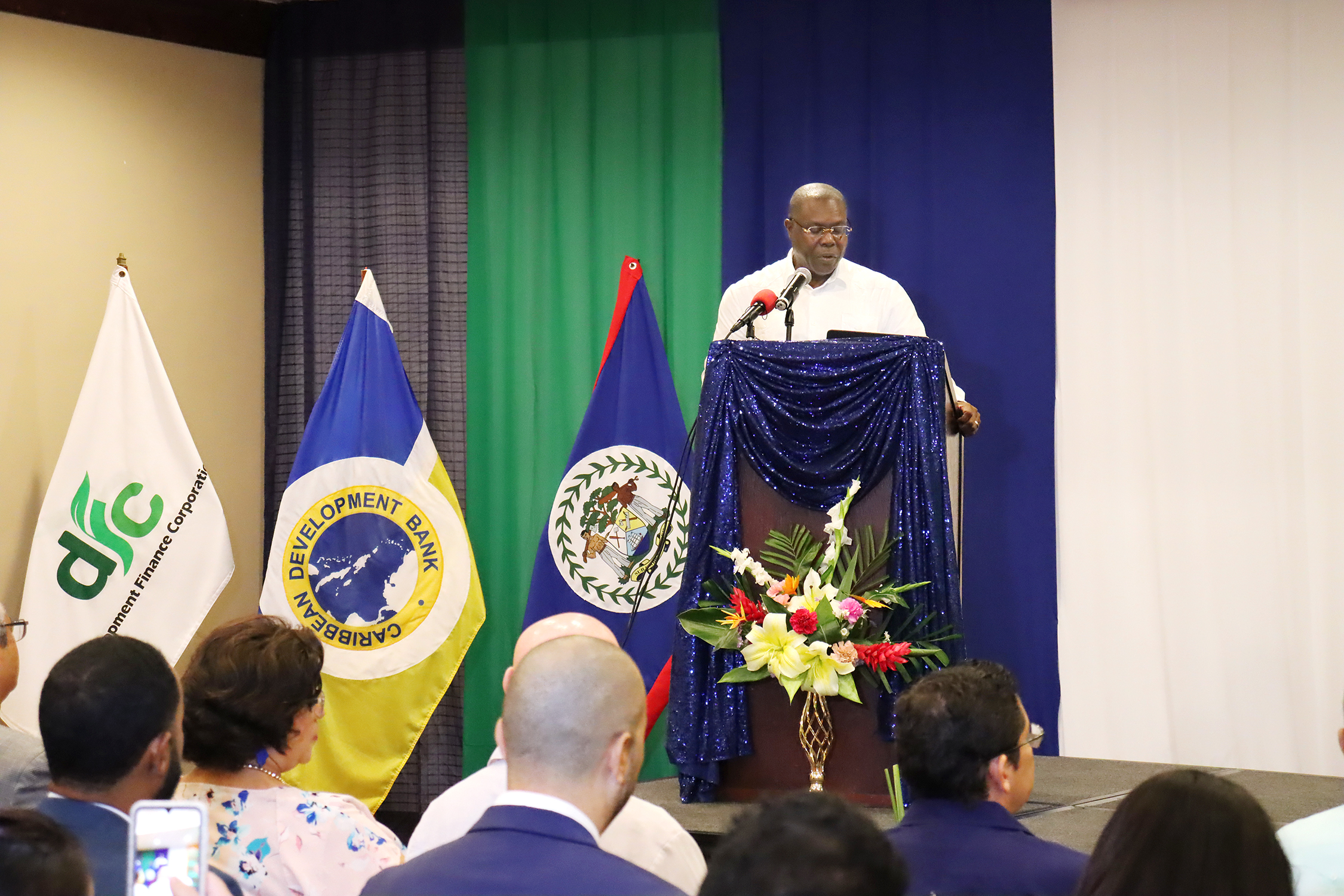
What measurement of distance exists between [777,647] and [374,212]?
3.12 m

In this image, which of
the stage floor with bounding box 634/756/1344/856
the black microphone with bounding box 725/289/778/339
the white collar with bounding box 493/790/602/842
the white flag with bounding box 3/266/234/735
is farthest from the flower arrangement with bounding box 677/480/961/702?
the white flag with bounding box 3/266/234/735

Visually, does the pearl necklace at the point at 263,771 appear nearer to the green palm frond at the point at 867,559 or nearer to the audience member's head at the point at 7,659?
the audience member's head at the point at 7,659

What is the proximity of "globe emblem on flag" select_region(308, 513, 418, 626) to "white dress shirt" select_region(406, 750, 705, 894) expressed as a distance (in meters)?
3.14

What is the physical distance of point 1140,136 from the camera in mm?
4984

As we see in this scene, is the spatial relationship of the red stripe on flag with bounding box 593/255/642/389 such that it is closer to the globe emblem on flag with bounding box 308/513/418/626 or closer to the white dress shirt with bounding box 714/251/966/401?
the white dress shirt with bounding box 714/251/966/401

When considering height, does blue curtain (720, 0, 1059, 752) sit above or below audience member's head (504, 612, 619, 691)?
above

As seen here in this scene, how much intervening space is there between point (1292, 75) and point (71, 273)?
14.3 feet

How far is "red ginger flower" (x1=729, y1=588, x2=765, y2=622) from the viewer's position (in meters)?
3.58

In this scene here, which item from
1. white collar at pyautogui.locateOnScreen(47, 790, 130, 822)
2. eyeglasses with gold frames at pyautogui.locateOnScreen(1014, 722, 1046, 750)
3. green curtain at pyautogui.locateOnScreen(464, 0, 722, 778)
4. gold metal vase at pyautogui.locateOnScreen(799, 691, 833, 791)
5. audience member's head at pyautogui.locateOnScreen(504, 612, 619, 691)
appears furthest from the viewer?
green curtain at pyautogui.locateOnScreen(464, 0, 722, 778)

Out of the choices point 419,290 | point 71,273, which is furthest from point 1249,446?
point 71,273

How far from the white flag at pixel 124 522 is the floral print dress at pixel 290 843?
290 centimetres

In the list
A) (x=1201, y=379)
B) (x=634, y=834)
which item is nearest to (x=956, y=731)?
(x=634, y=834)

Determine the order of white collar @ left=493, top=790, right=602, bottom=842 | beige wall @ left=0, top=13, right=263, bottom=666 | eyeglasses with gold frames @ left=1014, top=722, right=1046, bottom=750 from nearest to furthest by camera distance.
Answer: white collar @ left=493, top=790, right=602, bottom=842
eyeglasses with gold frames @ left=1014, top=722, right=1046, bottom=750
beige wall @ left=0, top=13, right=263, bottom=666

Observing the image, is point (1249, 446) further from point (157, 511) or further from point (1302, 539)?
point (157, 511)
